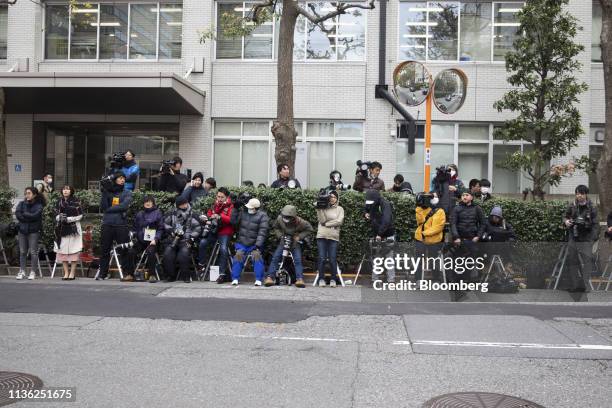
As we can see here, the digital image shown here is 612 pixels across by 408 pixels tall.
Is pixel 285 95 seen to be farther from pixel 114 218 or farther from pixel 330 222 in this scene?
pixel 114 218

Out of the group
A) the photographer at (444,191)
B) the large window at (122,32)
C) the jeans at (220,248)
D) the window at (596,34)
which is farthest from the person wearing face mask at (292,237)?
the window at (596,34)

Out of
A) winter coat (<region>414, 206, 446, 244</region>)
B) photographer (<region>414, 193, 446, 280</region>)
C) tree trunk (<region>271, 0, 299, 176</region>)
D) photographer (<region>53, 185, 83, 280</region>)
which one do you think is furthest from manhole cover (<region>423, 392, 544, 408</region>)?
photographer (<region>53, 185, 83, 280</region>)

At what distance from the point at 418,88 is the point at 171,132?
10.1 meters

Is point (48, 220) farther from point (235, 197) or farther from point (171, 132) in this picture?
point (171, 132)

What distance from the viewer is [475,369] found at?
6.04 metres

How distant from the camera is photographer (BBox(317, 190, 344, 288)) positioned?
11635 millimetres

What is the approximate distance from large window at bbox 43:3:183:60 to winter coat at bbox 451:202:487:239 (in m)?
11.6

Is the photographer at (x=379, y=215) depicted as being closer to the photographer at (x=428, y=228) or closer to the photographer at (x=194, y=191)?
the photographer at (x=428, y=228)

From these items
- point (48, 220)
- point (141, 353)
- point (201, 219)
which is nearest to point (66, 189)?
point (48, 220)

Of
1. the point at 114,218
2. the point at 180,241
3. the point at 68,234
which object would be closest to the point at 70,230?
the point at 68,234

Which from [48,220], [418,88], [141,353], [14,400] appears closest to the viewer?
[14,400]

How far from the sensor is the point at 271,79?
1864 centimetres

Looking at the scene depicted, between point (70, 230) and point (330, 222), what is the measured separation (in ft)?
17.2

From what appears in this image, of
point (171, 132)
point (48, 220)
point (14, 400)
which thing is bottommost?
point (14, 400)
